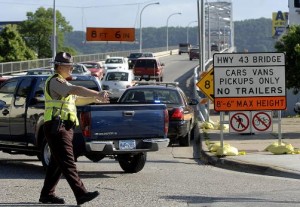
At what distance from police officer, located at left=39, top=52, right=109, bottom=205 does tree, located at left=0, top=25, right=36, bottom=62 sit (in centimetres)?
5817

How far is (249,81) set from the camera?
17750mm

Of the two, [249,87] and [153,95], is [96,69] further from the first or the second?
[249,87]

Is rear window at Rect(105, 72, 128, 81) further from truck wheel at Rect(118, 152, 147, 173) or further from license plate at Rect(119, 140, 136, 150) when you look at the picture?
license plate at Rect(119, 140, 136, 150)

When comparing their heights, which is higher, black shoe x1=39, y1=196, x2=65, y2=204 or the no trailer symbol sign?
the no trailer symbol sign

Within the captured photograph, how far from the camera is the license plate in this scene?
44.8 ft

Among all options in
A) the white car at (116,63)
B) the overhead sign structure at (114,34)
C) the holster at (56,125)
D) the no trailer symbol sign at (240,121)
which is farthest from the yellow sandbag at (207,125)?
the overhead sign structure at (114,34)

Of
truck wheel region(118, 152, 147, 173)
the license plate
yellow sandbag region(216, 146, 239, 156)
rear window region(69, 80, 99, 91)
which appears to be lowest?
yellow sandbag region(216, 146, 239, 156)

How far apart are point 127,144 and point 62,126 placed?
363cm

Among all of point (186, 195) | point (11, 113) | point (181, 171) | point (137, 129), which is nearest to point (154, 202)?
point (186, 195)

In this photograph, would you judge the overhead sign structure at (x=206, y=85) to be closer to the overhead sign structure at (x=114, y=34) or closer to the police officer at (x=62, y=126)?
the police officer at (x=62, y=126)

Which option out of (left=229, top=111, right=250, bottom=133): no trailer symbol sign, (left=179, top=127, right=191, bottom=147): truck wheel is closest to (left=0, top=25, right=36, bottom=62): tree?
(left=179, top=127, right=191, bottom=147): truck wheel

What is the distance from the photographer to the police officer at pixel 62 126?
1004cm

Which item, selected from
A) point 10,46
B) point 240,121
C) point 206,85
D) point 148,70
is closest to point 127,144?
point 240,121

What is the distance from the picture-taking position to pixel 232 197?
11.4 meters
